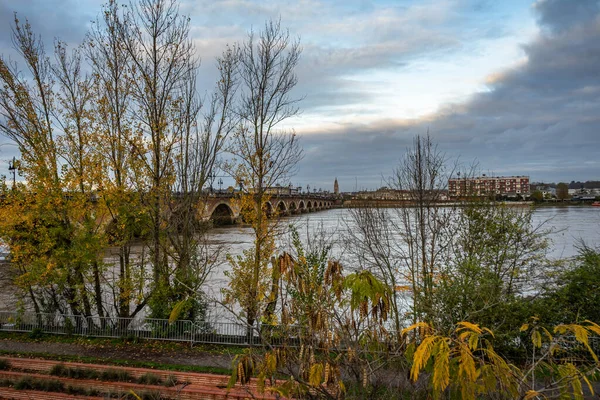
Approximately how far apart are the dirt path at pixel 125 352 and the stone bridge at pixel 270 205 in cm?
508

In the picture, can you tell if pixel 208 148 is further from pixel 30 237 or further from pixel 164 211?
pixel 30 237

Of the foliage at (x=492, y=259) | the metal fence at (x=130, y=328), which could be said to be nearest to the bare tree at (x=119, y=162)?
the metal fence at (x=130, y=328)

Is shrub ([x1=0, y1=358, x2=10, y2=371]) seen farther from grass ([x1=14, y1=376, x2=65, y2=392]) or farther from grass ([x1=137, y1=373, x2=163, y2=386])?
grass ([x1=137, y1=373, x2=163, y2=386])

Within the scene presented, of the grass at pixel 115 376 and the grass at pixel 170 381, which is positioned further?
the grass at pixel 115 376

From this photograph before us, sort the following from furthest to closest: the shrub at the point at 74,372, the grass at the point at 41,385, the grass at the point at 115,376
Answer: the shrub at the point at 74,372 < the grass at the point at 115,376 < the grass at the point at 41,385

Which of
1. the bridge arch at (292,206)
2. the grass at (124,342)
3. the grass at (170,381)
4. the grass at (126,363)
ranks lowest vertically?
the grass at (124,342)

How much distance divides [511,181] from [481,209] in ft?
646

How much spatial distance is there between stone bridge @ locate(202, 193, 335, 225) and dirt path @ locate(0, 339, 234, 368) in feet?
16.7

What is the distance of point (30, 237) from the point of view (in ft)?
48.7

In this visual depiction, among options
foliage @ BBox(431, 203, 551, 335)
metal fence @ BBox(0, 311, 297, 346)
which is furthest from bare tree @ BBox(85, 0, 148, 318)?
foliage @ BBox(431, 203, 551, 335)

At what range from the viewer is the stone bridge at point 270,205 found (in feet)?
64.9

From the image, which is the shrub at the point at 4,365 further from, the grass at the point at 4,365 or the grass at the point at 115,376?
the grass at the point at 115,376

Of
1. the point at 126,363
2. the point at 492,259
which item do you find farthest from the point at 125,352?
the point at 492,259

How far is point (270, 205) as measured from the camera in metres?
32.0
